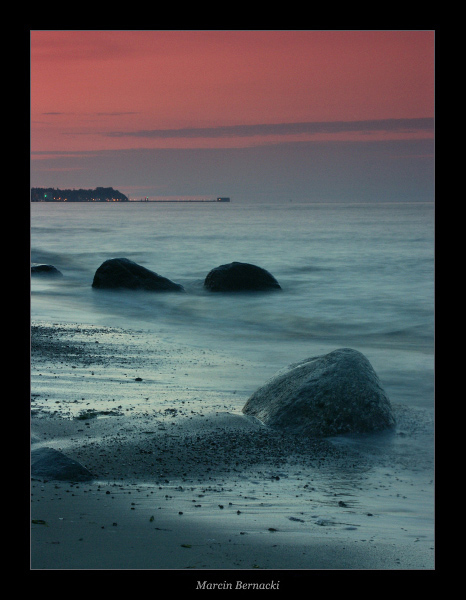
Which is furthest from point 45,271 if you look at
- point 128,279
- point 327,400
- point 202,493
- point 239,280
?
point 202,493

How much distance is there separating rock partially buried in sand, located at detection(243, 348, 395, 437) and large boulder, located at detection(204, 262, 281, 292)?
29.1 feet

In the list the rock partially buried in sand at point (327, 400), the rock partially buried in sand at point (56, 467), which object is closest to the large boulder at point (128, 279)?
the rock partially buried in sand at point (327, 400)

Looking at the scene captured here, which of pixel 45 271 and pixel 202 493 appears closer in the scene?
pixel 202 493

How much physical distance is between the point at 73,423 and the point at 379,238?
28.6 m

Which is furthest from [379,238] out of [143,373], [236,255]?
[143,373]

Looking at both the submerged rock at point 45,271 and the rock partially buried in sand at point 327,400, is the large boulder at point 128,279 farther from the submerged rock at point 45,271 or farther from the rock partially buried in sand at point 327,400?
the rock partially buried in sand at point 327,400

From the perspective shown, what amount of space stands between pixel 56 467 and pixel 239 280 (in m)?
11.0

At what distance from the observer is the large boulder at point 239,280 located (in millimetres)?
14719

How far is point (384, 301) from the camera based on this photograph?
45.2 ft

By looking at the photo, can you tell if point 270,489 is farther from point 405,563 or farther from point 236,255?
point 236,255

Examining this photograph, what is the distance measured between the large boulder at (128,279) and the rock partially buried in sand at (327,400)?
9.17m

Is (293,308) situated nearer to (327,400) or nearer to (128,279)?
(128,279)

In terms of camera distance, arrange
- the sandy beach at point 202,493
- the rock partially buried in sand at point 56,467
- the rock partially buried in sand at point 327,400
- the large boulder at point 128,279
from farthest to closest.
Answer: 1. the large boulder at point 128,279
2. the rock partially buried in sand at point 327,400
3. the rock partially buried in sand at point 56,467
4. the sandy beach at point 202,493

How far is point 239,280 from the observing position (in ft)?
48.4
